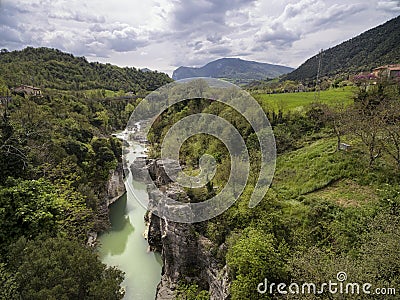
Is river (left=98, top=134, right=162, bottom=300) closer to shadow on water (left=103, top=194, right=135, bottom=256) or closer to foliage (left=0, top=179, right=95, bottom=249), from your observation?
shadow on water (left=103, top=194, right=135, bottom=256)

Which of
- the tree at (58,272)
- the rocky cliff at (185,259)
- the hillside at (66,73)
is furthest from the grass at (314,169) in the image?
the hillside at (66,73)

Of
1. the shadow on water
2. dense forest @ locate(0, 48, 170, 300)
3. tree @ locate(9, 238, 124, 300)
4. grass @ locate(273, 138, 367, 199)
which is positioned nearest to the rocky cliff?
dense forest @ locate(0, 48, 170, 300)

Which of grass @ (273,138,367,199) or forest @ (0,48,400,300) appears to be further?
grass @ (273,138,367,199)

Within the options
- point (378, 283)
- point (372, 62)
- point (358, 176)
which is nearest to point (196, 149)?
point (358, 176)

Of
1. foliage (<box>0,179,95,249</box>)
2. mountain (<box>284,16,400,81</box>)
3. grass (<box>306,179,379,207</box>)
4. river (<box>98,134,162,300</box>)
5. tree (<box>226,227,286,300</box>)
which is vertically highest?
mountain (<box>284,16,400,81</box>)

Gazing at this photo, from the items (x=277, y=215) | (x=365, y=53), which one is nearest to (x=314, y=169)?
(x=277, y=215)

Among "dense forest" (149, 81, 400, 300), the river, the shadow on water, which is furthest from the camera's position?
the shadow on water

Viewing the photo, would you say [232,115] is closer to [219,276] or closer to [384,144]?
[384,144]
